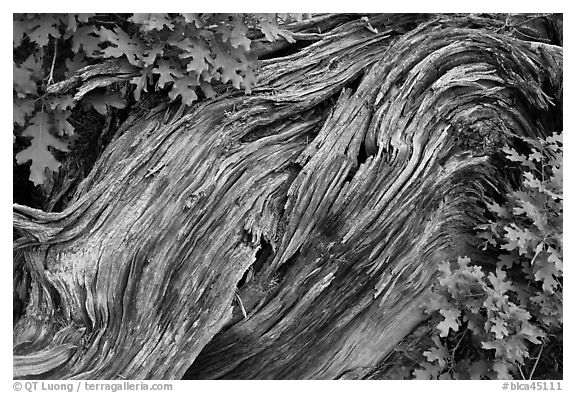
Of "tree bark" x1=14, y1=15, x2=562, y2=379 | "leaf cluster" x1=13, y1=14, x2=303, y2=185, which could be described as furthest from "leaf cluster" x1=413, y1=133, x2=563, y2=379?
"leaf cluster" x1=13, y1=14, x2=303, y2=185

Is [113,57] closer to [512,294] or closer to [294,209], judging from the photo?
[294,209]

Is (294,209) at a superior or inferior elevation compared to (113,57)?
inferior

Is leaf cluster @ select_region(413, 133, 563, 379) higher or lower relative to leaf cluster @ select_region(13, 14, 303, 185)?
lower

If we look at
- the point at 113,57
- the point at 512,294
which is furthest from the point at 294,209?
the point at 512,294

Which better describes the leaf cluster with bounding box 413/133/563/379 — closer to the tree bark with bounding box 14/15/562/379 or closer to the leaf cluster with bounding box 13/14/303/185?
the tree bark with bounding box 14/15/562/379

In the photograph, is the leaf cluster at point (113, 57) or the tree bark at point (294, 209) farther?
the tree bark at point (294, 209)

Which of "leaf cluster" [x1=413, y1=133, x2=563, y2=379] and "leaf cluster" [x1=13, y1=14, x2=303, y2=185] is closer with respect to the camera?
"leaf cluster" [x1=13, y1=14, x2=303, y2=185]

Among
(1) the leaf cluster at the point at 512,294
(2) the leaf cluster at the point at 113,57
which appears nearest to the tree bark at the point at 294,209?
(2) the leaf cluster at the point at 113,57

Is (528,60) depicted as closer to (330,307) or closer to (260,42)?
(260,42)

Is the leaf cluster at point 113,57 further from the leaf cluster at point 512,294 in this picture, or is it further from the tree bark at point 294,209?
the leaf cluster at point 512,294
